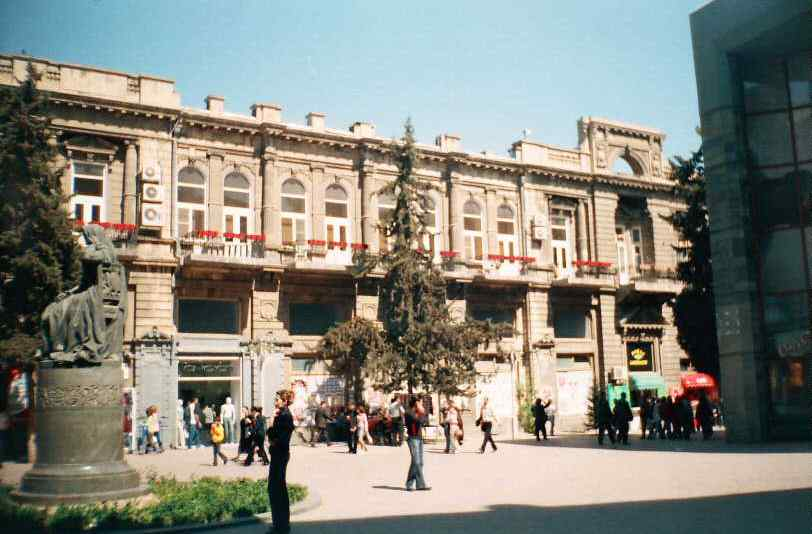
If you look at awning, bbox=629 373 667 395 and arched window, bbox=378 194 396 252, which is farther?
awning, bbox=629 373 667 395

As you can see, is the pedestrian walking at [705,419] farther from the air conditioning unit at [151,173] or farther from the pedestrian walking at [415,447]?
the air conditioning unit at [151,173]

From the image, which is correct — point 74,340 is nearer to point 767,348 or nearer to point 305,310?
point 767,348

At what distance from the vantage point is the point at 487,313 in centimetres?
3631

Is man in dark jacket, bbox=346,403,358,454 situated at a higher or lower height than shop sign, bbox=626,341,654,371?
lower

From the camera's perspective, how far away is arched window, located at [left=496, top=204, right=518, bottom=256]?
37594 millimetres

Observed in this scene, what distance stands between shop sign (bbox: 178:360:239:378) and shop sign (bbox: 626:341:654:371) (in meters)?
20.5

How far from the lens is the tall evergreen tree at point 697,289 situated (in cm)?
3145

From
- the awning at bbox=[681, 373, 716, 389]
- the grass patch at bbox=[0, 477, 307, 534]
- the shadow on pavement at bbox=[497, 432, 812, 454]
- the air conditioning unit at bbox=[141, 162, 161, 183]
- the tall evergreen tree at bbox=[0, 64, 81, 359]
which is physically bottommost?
the shadow on pavement at bbox=[497, 432, 812, 454]

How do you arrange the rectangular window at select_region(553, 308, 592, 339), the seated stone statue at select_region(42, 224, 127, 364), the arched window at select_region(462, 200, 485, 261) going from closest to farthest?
the seated stone statue at select_region(42, 224, 127, 364)
the arched window at select_region(462, 200, 485, 261)
the rectangular window at select_region(553, 308, 592, 339)

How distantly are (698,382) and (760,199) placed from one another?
17388 millimetres

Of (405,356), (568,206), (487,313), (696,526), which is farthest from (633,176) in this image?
(696,526)

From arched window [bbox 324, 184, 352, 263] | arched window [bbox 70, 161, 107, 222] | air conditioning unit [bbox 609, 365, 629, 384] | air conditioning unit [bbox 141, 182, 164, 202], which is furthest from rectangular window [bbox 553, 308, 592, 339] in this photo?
arched window [bbox 70, 161, 107, 222]

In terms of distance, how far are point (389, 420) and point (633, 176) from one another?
2126cm

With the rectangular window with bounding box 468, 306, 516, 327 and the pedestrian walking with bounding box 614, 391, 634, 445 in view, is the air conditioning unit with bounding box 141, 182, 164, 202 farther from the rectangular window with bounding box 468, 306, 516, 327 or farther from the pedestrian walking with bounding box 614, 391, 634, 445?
the pedestrian walking with bounding box 614, 391, 634, 445
